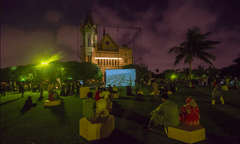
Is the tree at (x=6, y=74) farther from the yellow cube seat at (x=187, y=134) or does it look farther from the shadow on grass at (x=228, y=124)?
the shadow on grass at (x=228, y=124)

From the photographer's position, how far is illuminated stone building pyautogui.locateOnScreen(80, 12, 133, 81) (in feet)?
141

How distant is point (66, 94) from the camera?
14023mm

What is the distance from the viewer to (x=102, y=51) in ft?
142

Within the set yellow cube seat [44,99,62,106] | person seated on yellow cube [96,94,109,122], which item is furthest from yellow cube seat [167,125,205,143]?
yellow cube seat [44,99,62,106]

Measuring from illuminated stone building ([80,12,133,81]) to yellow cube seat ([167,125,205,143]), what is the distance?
38.9 meters

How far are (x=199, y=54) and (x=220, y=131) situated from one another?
26.7 meters

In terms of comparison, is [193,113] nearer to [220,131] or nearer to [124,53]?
[220,131]

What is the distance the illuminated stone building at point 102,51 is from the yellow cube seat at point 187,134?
3890 cm

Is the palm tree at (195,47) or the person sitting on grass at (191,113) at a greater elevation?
the palm tree at (195,47)

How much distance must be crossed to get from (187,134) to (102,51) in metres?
41.5

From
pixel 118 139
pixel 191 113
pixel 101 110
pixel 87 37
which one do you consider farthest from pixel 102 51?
pixel 191 113

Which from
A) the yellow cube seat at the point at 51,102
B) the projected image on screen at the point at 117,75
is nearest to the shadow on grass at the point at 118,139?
the yellow cube seat at the point at 51,102

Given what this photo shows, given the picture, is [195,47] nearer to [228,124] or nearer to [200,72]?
[228,124]

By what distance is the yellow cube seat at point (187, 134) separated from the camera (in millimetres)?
3678
